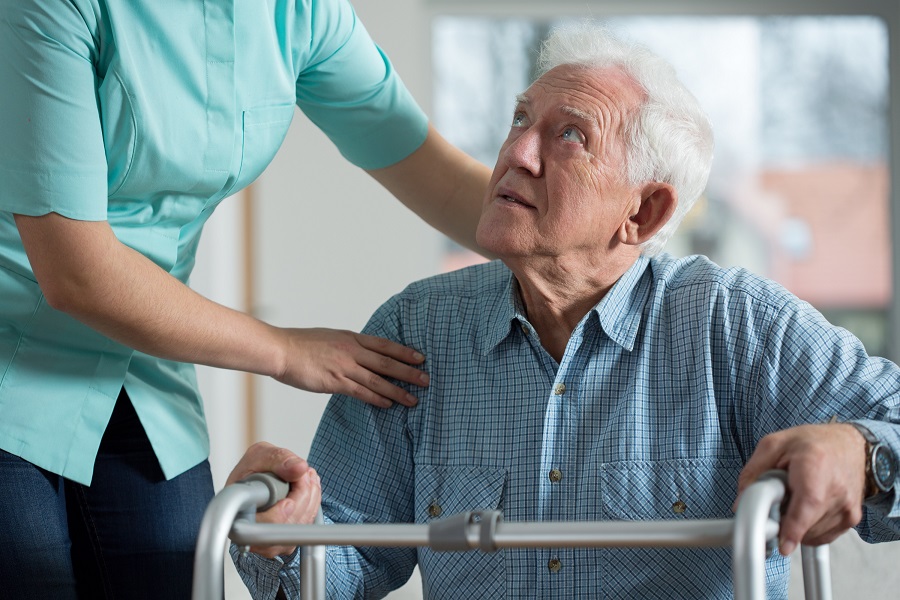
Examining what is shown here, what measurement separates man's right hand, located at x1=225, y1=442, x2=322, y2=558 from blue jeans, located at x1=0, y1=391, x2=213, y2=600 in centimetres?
28

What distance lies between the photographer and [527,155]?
1.53m

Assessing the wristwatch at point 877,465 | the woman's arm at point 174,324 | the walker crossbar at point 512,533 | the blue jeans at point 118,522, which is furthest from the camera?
the blue jeans at point 118,522

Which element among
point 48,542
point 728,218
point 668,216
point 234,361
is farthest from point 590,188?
point 728,218

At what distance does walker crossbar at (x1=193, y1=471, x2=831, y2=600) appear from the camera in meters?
0.89

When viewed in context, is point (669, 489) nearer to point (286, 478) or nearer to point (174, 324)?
point (286, 478)

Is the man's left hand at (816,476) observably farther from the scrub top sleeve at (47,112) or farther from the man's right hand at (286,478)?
the scrub top sleeve at (47,112)

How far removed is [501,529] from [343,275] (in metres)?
2.64

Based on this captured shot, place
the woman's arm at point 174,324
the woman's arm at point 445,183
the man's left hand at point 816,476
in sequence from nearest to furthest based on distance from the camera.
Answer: the man's left hand at point 816,476 → the woman's arm at point 174,324 → the woman's arm at point 445,183

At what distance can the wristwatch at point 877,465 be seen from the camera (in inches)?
43.9

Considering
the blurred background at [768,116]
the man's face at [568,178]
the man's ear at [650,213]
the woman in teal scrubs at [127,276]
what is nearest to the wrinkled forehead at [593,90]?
the man's face at [568,178]

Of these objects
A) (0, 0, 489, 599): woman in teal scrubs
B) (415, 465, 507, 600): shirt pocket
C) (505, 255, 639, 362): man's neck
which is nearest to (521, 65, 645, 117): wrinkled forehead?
(505, 255, 639, 362): man's neck

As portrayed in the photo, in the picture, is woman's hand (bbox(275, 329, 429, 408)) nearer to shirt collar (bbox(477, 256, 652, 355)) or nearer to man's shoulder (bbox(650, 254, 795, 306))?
shirt collar (bbox(477, 256, 652, 355))

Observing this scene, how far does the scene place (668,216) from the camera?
62.1 inches

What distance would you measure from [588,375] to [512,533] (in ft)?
1.87
